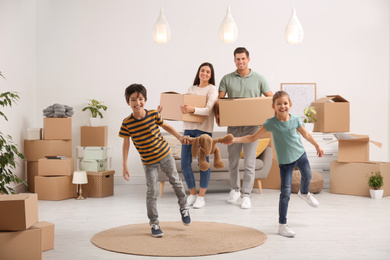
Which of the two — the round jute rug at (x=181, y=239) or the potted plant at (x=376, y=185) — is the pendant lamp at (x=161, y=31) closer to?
the round jute rug at (x=181, y=239)

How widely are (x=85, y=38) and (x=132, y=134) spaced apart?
142 inches

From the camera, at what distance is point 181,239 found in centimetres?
346

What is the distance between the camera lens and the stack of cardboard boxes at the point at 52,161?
5.40 m

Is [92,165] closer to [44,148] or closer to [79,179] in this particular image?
[79,179]

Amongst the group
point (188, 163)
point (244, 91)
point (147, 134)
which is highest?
point (244, 91)

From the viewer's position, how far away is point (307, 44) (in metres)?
6.81

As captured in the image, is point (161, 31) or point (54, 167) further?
point (54, 167)

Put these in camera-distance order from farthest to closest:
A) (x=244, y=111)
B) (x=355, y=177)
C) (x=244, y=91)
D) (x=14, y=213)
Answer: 1. (x=355, y=177)
2. (x=244, y=91)
3. (x=244, y=111)
4. (x=14, y=213)

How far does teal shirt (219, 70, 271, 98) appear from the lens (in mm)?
4656

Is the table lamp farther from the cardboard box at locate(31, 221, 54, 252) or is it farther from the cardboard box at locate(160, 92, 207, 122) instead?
the cardboard box at locate(31, 221, 54, 252)

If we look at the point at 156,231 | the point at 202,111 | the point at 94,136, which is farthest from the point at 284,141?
the point at 94,136

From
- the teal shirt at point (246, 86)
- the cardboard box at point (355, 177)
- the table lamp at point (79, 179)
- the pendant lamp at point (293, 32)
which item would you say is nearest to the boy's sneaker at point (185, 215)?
the teal shirt at point (246, 86)

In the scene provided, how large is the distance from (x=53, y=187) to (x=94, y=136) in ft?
3.58

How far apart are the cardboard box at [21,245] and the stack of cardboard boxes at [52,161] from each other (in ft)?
8.38
